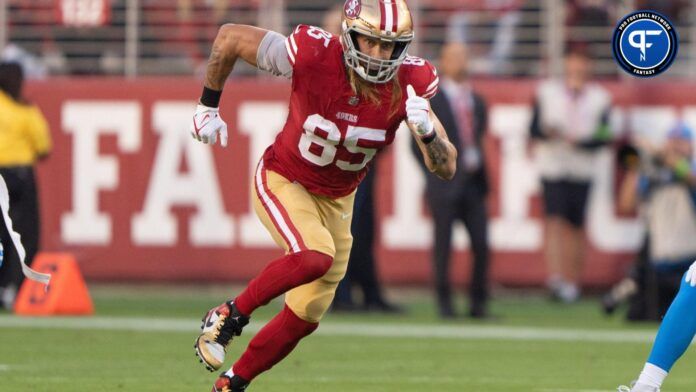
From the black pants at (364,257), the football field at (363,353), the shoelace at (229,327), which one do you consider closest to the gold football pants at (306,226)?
the shoelace at (229,327)

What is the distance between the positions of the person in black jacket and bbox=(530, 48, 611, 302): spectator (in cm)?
A: 184

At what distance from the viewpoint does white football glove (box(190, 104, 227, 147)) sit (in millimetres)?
7496

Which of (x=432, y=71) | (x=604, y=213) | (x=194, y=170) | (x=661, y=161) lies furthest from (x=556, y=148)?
(x=432, y=71)

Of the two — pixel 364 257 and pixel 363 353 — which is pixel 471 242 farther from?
pixel 363 353

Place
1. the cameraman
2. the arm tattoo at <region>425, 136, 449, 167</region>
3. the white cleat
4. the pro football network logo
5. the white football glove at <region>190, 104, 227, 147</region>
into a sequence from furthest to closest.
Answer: the cameraman, the pro football network logo, the white football glove at <region>190, 104, 227, 147</region>, the arm tattoo at <region>425, 136, 449, 167</region>, the white cleat

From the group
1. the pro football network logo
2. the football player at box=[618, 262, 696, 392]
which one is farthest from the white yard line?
the football player at box=[618, 262, 696, 392]

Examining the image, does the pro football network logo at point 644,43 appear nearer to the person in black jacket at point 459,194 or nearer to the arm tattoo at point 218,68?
the arm tattoo at point 218,68

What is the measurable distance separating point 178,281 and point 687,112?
5.05m

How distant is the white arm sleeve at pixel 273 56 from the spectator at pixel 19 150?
629cm

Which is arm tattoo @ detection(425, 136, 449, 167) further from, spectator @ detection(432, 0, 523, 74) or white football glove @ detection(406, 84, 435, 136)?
spectator @ detection(432, 0, 523, 74)

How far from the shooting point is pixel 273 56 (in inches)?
292

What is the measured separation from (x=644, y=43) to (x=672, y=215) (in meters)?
5.45

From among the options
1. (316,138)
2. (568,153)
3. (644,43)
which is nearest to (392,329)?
(568,153)

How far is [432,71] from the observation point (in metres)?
7.55
